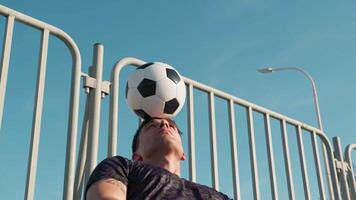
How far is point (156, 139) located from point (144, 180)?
1.33 feet

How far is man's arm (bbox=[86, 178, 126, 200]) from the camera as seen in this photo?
5.78ft

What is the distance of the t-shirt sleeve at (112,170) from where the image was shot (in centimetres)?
186

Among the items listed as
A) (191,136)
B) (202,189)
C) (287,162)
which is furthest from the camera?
(287,162)

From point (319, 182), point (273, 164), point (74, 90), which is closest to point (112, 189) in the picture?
point (74, 90)

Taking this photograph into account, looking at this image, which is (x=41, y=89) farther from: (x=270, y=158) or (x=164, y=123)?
(x=270, y=158)

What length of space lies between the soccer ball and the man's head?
4.8 inches

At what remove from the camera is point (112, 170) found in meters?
1.92

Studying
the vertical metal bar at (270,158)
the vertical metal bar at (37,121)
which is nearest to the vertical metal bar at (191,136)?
the vertical metal bar at (270,158)

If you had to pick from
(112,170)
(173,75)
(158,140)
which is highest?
(173,75)

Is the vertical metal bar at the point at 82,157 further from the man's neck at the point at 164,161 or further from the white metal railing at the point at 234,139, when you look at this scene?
the man's neck at the point at 164,161

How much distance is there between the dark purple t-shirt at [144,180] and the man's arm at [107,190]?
0.09 feet

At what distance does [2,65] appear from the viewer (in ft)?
7.41

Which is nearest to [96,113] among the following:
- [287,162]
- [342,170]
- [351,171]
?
[287,162]

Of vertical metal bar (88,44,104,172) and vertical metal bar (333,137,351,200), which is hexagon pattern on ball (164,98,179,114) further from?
vertical metal bar (333,137,351,200)
